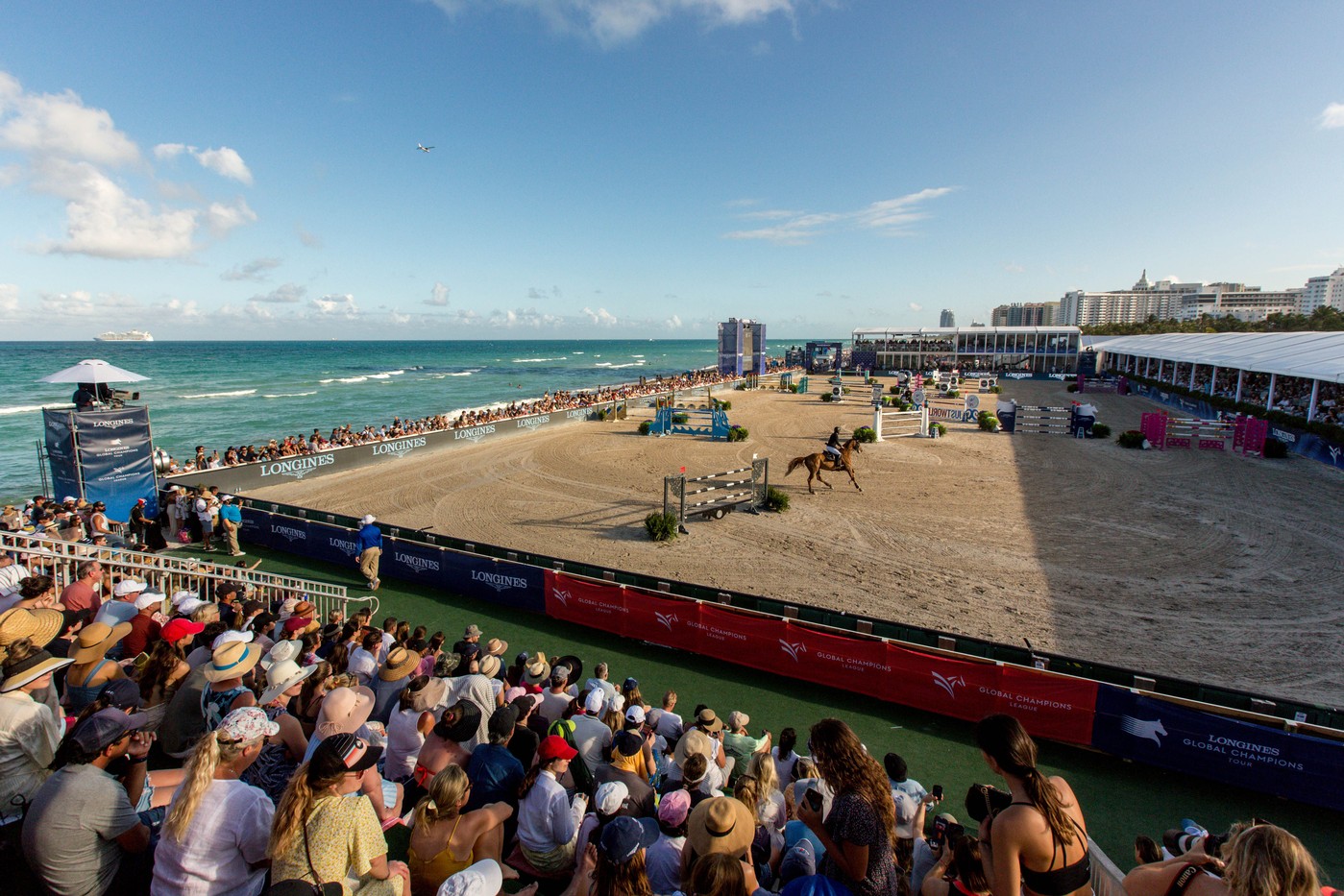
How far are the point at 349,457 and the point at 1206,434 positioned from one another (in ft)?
101

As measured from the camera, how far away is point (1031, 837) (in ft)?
9.07

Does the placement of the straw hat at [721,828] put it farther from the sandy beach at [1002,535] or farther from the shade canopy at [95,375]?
the shade canopy at [95,375]

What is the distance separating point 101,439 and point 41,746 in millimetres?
12299

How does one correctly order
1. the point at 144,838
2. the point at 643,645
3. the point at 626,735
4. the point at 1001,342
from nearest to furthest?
1. the point at 144,838
2. the point at 626,735
3. the point at 643,645
4. the point at 1001,342

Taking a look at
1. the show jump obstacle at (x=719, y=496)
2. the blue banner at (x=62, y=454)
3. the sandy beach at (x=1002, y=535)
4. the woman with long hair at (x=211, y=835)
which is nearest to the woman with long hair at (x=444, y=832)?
the woman with long hair at (x=211, y=835)

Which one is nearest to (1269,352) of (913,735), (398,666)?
(913,735)

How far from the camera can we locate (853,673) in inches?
303

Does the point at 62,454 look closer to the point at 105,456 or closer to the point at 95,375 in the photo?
the point at 105,456

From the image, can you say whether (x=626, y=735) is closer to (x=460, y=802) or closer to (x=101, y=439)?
(x=460, y=802)

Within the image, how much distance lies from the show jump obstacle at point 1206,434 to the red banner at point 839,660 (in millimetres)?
21942

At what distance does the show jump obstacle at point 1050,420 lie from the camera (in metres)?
26.8

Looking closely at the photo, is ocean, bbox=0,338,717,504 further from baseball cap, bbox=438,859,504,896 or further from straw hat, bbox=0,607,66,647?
baseball cap, bbox=438,859,504,896

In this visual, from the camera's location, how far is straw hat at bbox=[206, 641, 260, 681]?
4.83 m

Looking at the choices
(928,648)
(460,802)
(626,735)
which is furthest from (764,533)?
(460,802)
